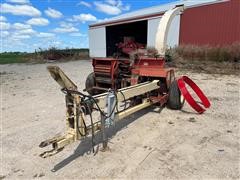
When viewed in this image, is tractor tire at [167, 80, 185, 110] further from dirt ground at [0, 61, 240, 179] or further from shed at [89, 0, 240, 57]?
shed at [89, 0, 240, 57]

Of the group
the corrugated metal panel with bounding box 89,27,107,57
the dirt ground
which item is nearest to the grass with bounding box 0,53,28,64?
the corrugated metal panel with bounding box 89,27,107,57

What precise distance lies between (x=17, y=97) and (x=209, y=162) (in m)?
5.50

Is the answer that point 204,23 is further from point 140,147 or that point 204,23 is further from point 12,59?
point 12,59

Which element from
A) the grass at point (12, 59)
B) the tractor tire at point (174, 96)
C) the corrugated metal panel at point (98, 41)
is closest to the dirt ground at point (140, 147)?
the tractor tire at point (174, 96)

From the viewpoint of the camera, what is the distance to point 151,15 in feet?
57.8

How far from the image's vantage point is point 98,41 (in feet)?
79.0

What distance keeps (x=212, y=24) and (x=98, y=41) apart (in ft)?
42.3

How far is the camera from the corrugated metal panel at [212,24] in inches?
502

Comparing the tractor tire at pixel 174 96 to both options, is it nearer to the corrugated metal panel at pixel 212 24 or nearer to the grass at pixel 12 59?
the corrugated metal panel at pixel 212 24

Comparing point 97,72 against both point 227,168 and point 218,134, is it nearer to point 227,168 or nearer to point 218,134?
point 218,134

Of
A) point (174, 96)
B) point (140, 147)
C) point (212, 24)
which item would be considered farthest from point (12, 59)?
point (140, 147)

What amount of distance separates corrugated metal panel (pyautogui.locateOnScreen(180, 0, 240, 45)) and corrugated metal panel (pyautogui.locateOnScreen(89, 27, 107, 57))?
A: 32.2ft

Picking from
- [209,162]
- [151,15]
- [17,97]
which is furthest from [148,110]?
[151,15]

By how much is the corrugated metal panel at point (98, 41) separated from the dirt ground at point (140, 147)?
18888 millimetres
